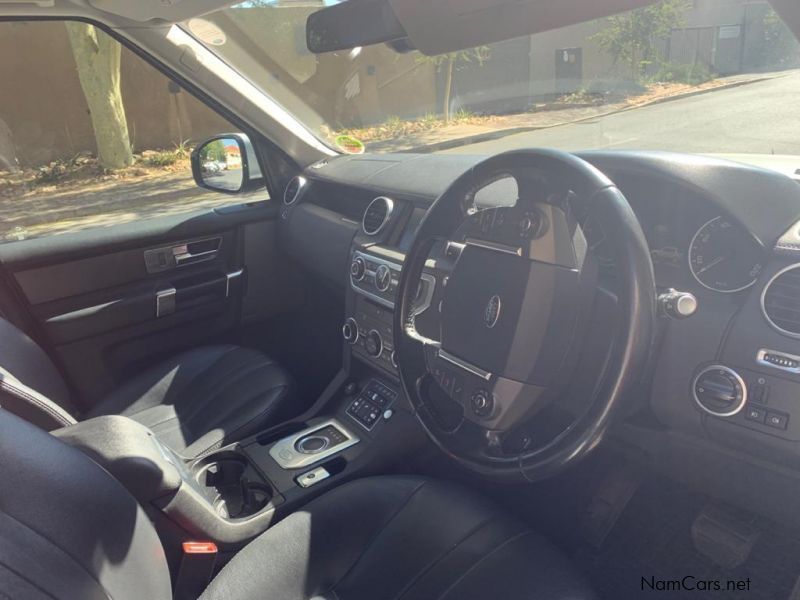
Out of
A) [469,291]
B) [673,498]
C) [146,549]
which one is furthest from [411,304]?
[673,498]

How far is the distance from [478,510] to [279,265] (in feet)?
6.15

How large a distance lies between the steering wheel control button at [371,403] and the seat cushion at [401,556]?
59 centimetres

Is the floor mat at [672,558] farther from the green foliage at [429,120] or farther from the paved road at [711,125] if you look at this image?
the green foliage at [429,120]

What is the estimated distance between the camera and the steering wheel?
1208 millimetres

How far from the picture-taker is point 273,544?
1602 mm

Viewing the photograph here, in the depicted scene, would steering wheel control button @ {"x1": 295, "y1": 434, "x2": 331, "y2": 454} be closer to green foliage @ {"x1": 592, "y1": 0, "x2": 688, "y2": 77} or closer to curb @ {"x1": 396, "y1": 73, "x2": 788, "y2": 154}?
curb @ {"x1": 396, "y1": 73, "x2": 788, "y2": 154}

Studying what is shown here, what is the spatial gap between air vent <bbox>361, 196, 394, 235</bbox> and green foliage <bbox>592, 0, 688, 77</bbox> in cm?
88

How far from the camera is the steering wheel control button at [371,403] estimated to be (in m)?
2.34

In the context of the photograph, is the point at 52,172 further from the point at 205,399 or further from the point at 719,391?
the point at 719,391

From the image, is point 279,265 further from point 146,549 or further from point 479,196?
point 146,549

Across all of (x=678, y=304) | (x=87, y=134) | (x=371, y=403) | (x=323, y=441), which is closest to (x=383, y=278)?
(x=371, y=403)

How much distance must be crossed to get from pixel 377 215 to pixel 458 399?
43.3 inches

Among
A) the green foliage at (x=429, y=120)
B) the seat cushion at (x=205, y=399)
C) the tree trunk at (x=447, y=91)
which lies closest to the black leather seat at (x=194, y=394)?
the seat cushion at (x=205, y=399)

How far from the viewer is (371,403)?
2402 millimetres
